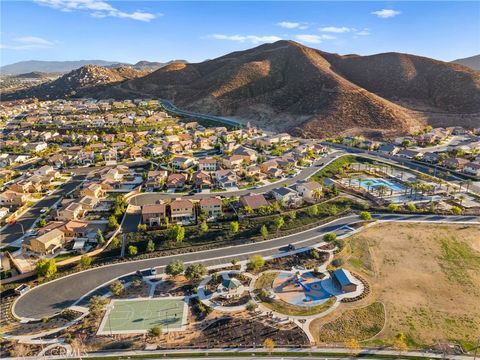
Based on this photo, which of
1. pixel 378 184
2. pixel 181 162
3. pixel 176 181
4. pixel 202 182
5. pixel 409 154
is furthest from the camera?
pixel 409 154

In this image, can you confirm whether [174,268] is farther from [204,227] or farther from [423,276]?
[423,276]

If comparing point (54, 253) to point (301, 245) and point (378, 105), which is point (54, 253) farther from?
point (378, 105)

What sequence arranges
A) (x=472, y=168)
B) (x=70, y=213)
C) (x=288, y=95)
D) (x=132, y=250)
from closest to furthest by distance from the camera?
1. (x=132, y=250)
2. (x=70, y=213)
3. (x=472, y=168)
4. (x=288, y=95)

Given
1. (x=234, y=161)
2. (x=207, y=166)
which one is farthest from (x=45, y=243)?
(x=234, y=161)

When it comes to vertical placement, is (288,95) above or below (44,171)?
above

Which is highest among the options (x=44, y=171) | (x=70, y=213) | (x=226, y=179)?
(x=44, y=171)

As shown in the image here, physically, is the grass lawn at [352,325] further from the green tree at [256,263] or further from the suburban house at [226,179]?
the suburban house at [226,179]
